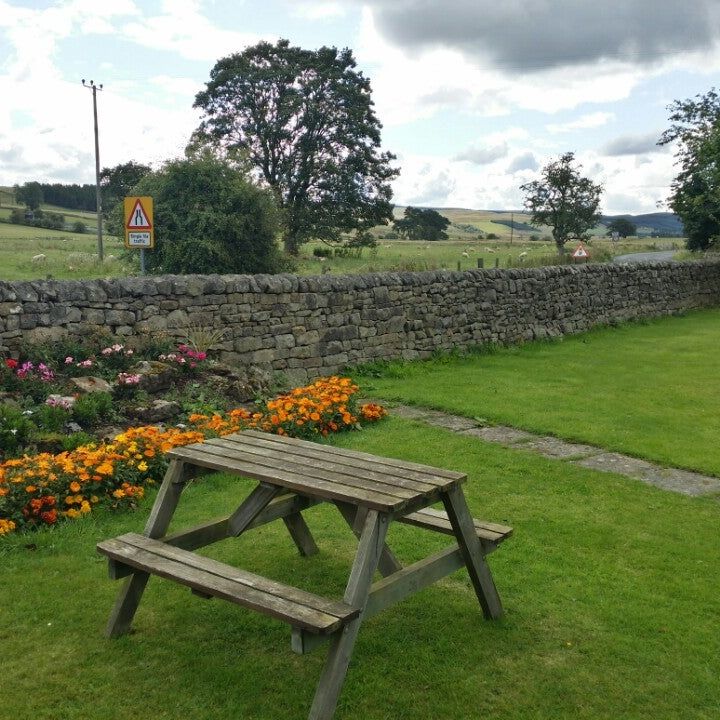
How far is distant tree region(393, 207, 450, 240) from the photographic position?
65.0 metres

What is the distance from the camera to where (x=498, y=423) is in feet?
26.0

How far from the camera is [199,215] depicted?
20.5 meters

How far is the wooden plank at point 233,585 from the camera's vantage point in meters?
2.80

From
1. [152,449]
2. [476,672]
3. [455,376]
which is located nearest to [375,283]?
[455,376]

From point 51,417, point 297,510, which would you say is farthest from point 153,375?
point 297,510

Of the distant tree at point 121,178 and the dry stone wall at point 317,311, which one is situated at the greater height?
the distant tree at point 121,178

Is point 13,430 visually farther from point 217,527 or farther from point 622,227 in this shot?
point 622,227

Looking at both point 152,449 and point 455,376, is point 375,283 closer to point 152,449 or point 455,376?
A: point 455,376

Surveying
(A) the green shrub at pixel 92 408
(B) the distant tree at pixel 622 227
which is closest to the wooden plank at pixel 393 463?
(A) the green shrub at pixel 92 408

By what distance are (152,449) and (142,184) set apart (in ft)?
57.1

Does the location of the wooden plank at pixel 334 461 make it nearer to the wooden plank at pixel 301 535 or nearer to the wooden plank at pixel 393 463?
the wooden plank at pixel 393 463

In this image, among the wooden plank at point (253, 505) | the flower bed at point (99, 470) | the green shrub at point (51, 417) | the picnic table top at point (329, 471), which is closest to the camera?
the picnic table top at point (329, 471)

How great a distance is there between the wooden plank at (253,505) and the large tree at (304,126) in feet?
114

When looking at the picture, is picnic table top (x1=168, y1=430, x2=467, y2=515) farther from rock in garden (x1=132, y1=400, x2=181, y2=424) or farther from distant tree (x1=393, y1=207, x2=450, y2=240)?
distant tree (x1=393, y1=207, x2=450, y2=240)
